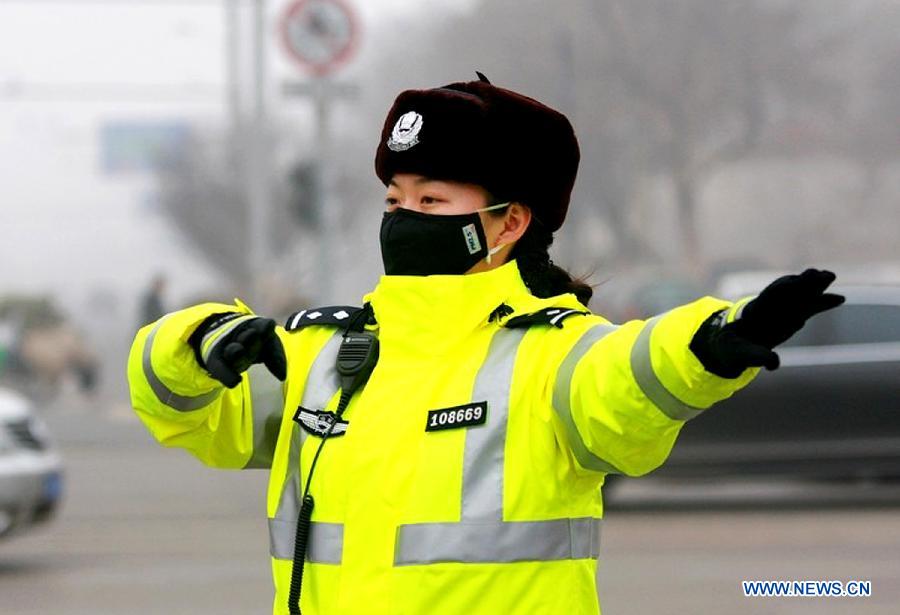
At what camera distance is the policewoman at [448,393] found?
265 cm

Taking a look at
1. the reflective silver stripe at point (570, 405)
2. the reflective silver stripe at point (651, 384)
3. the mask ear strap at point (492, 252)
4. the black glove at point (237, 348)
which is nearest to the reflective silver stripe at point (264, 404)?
the black glove at point (237, 348)

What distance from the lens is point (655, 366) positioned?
98.5 inches

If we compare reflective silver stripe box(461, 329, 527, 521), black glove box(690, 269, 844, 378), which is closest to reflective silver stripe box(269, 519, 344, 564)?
reflective silver stripe box(461, 329, 527, 521)

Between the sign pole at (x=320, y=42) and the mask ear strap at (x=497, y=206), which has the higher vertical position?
the mask ear strap at (x=497, y=206)

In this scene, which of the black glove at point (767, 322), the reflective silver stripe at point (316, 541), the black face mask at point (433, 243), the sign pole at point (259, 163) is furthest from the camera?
the sign pole at point (259, 163)

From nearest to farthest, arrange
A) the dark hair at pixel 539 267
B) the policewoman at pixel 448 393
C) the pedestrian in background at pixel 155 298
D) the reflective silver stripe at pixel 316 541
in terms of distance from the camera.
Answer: the policewoman at pixel 448 393
the reflective silver stripe at pixel 316 541
the dark hair at pixel 539 267
the pedestrian in background at pixel 155 298

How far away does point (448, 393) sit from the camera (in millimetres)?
2744

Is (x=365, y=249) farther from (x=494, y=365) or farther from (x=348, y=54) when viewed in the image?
(x=494, y=365)

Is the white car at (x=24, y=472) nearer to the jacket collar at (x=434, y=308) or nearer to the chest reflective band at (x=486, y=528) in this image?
the jacket collar at (x=434, y=308)

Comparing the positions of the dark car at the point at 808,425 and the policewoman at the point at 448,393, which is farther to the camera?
the dark car at the point at 808,425

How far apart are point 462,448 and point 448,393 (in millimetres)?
93

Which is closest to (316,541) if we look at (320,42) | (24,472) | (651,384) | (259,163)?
(651,384)

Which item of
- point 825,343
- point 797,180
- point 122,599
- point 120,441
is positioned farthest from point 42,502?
point 797,180

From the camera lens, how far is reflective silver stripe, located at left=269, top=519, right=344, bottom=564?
2760 millimetres
